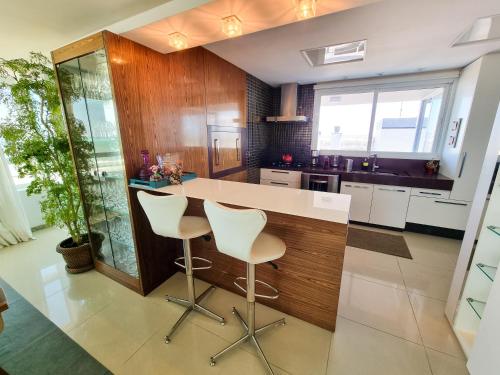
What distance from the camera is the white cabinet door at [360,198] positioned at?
3447 millimetres

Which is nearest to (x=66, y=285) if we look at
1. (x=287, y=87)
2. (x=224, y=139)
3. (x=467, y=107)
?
(x=224, y=139)

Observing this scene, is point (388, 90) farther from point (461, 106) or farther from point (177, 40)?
point (177, 40)

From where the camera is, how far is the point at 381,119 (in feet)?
12.1

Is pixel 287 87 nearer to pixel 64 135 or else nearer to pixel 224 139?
pixel 224 139

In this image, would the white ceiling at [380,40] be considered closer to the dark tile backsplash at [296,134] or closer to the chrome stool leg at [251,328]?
the dark tile backsplash at [296,134]

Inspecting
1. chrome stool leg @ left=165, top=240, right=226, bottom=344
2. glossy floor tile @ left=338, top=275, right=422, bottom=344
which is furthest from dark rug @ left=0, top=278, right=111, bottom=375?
glossy floor tile @ left=338, top=275, right=422, bottom=344

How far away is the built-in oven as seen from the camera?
11.6 feet

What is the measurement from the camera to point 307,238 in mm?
1576

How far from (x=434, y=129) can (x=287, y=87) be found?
101 inches

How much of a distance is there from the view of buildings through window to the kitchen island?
2.80 metres

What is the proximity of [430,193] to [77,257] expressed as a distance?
469 centimetres

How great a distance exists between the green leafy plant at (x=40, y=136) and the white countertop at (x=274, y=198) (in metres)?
1.04

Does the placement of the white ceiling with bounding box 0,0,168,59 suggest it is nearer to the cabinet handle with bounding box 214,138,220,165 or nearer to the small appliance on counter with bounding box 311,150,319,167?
the cabinet handle with bounding box 214,138,220,165

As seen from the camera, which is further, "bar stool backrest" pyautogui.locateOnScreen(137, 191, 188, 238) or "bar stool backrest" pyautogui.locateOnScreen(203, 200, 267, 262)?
"bar stool backrest" pyautogui.locateOnScreen(137, 191, 188, 238)
